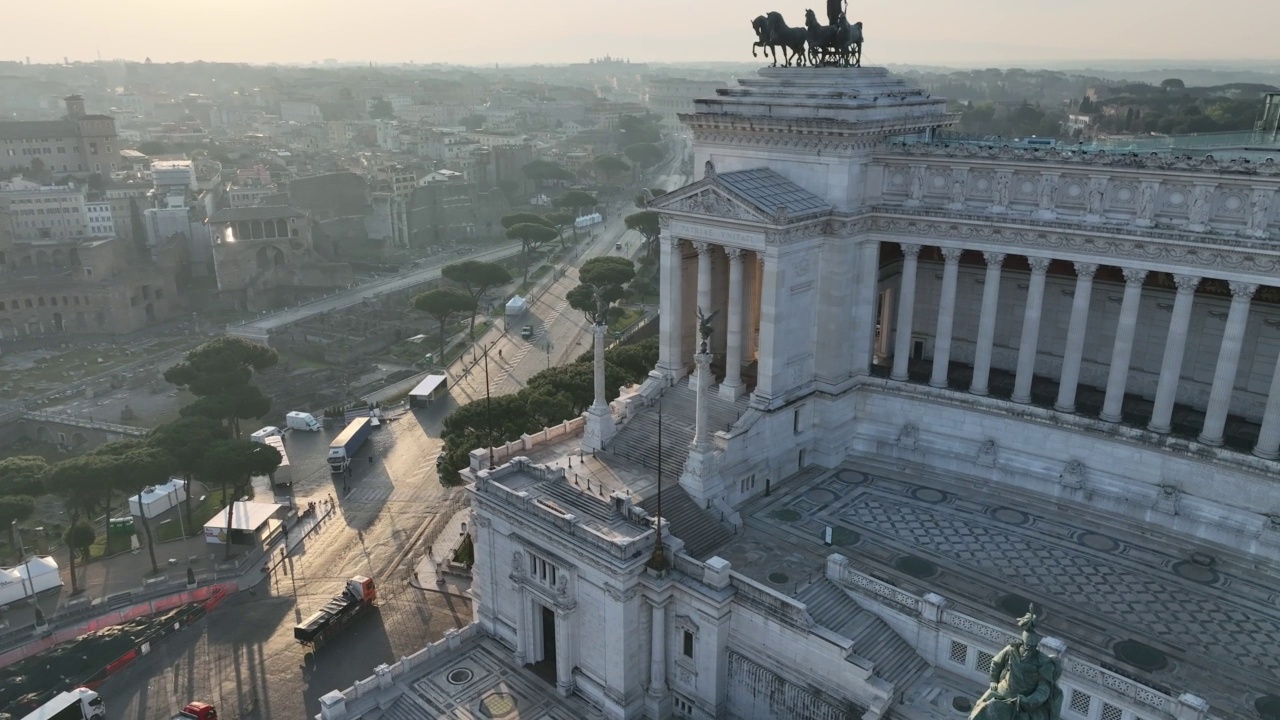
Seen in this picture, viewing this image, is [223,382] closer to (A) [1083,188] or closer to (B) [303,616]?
(B) [303,616]

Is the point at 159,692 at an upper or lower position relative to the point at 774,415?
lower

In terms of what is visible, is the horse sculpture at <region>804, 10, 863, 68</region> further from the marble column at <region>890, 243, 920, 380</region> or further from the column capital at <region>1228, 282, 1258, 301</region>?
the column capital at <region>1228, 282, 1258, 301</region>

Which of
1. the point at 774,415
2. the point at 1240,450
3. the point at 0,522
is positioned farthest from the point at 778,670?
the point at 0,522

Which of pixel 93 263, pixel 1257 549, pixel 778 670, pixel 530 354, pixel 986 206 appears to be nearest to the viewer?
pixel 778 670

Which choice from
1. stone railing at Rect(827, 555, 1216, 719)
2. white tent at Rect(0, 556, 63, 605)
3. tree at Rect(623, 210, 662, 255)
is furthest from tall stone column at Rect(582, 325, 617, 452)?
tree at Rect(623, 210, 662, 255)

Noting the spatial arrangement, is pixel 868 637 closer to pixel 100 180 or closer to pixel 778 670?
pixel 778 670

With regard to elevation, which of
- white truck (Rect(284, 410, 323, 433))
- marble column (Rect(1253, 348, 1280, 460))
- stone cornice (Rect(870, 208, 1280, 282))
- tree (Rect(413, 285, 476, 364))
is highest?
stone cornice (Rect(870, 208, 1280, 282))

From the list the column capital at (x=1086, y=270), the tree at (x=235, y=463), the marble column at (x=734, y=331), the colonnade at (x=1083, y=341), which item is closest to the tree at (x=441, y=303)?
the tree at (x=235, y=463)
